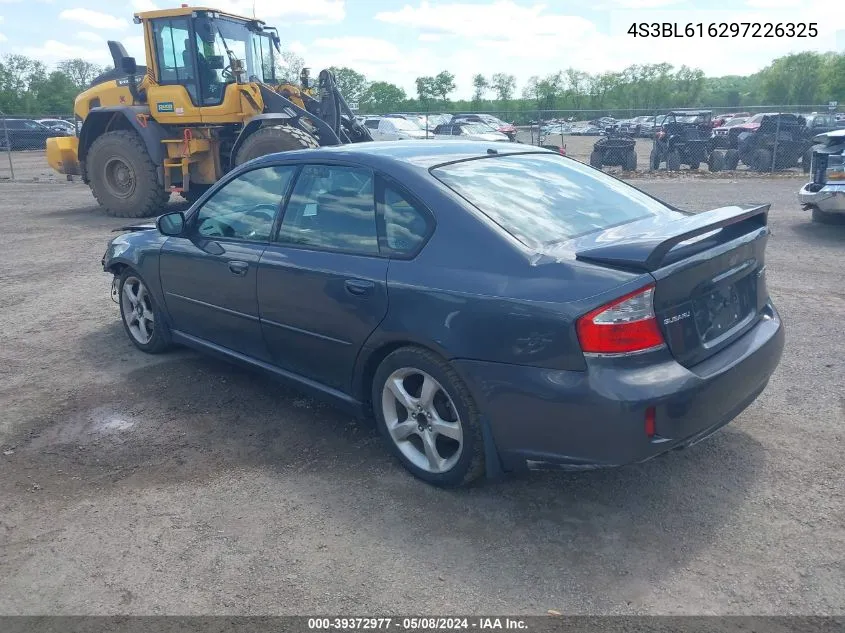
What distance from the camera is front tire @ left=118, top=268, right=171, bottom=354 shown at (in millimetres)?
5242

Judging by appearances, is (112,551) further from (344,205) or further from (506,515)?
(344,205)

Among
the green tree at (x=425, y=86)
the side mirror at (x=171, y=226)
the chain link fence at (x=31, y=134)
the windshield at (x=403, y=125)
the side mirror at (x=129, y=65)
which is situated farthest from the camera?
the green tree at (x=425, y=86)

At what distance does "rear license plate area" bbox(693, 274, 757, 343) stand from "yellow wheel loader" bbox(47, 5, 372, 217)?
8.89 m

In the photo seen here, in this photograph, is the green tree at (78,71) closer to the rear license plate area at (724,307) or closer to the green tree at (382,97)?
the green tree at (382,97)

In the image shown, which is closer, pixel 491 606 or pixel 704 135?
pixel 491 606

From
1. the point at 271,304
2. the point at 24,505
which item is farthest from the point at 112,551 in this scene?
the point at 271,304

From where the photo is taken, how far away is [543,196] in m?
3.67

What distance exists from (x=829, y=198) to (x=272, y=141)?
7979 mm

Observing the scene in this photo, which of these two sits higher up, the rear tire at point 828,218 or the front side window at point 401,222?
the front side window at point 401,222

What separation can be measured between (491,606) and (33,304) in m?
6.14

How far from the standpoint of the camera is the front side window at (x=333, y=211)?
3674 mm

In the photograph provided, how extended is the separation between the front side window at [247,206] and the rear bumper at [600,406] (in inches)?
68.0

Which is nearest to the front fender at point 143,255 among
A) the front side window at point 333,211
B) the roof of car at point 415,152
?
the roof of car at point 415,152

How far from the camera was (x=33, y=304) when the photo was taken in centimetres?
709
